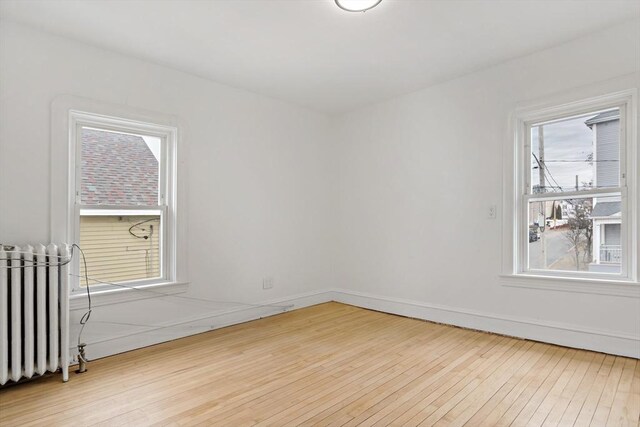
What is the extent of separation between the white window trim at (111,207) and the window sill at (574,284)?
3162 mm

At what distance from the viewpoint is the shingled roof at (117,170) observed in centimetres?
301

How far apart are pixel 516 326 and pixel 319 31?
314cm

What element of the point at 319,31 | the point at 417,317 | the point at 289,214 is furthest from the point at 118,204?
the point at 417,317

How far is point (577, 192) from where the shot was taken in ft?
10.2

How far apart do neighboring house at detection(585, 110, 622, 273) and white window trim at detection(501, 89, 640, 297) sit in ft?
0.23

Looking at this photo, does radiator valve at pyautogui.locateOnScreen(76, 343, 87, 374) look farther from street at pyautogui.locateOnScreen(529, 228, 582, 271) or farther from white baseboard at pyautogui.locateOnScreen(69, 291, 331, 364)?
street at pyautogui.locateOnScreen(529, 228, 582, 271)

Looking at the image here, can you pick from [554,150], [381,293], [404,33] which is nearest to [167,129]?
[404,33]

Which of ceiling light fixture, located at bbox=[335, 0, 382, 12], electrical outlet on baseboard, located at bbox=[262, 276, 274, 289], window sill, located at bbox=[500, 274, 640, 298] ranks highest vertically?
ceiling light fixture, located at bbox=[335, 0, 382, 12]

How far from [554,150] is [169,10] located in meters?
3.45

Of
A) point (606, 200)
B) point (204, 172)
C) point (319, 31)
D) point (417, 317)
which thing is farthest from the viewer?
point (417, 317)

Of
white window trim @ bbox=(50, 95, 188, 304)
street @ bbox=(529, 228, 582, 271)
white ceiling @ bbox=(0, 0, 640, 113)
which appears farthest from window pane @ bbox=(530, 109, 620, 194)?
white window trim @ bbox=(50, 95, 188, 304)

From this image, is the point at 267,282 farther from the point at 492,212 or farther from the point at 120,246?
the point at 492,212

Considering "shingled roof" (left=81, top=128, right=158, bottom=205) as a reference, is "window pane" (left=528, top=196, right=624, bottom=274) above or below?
below

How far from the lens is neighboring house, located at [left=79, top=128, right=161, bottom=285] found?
9.86 feet
